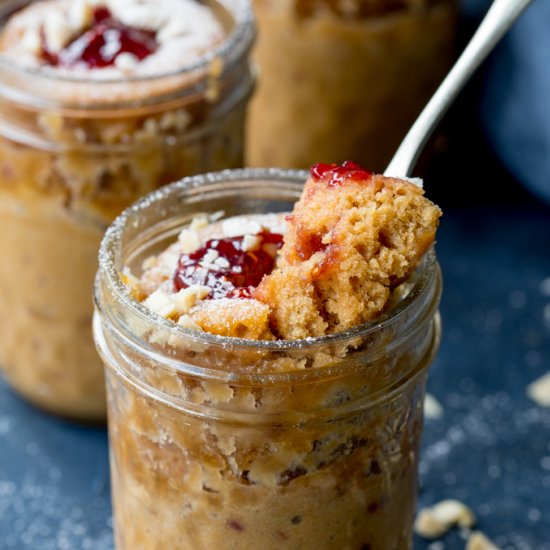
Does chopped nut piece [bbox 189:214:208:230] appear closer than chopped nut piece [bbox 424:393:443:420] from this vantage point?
Yes

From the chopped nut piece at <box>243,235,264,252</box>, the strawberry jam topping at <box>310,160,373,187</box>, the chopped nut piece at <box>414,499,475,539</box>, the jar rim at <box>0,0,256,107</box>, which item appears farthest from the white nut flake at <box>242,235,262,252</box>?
the chopped nut piece at <box>414,499,475,539</box>

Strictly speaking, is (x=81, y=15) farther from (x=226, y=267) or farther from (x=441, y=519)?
(x=441, y=519)

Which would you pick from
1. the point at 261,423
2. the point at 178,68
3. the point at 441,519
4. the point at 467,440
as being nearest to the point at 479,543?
the point at 441,519

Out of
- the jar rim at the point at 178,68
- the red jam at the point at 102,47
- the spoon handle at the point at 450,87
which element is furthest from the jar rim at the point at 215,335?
the red jam at the point at 102,47

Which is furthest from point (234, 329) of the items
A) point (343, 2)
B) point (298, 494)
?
point (343, 2)

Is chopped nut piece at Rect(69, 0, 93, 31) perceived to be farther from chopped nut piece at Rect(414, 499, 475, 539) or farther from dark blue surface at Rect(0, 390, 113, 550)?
chopped nut piece at Rect(414, 499, 475, 539)

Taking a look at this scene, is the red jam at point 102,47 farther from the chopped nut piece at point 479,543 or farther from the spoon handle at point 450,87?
the chopped nut piece at point 479,543

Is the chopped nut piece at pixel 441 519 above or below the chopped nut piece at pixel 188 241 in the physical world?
below

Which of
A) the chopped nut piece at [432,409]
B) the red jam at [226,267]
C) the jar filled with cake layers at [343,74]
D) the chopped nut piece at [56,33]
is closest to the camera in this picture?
the red jam at [226,267]
